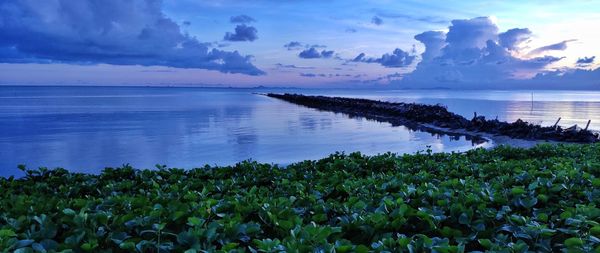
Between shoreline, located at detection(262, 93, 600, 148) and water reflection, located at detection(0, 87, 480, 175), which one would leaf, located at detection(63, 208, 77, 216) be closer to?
water reflection, located at detection(0, 87, 480, 175)

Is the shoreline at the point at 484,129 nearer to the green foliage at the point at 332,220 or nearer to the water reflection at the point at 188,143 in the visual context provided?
the water reflection at the point at 188,143

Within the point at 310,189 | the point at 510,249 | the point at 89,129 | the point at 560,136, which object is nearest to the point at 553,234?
the point at 510,249

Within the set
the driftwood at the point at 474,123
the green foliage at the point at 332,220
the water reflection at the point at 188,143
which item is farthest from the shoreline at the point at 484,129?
the green foliage at the point at 332,220

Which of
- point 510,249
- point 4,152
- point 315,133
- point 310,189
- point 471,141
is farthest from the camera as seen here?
point 315,133

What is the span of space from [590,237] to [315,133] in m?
23.3

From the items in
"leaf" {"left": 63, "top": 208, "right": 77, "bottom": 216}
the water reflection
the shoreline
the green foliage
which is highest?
"leaf" {"left": 63, "top": 208, "right": 77, "bottom": 216}

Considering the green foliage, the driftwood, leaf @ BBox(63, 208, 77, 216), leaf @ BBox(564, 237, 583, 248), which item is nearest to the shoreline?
the driftwood

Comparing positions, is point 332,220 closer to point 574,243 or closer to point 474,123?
point 574,243

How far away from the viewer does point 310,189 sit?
4457 millimetres

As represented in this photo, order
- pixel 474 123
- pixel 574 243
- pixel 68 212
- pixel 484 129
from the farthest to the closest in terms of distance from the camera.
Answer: pixel 474 123, pixel 484 129, pixel 68 212, pixel 574 243

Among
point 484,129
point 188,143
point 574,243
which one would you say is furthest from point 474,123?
point 574,243

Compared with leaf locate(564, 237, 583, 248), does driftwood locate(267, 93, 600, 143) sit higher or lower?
lower

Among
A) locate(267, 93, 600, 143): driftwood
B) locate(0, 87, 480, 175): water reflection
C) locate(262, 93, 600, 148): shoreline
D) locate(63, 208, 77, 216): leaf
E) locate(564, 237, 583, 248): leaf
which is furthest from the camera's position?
locate(267, 93, 600, 143): driftwood

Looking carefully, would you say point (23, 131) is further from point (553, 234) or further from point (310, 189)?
point (553, 234)
